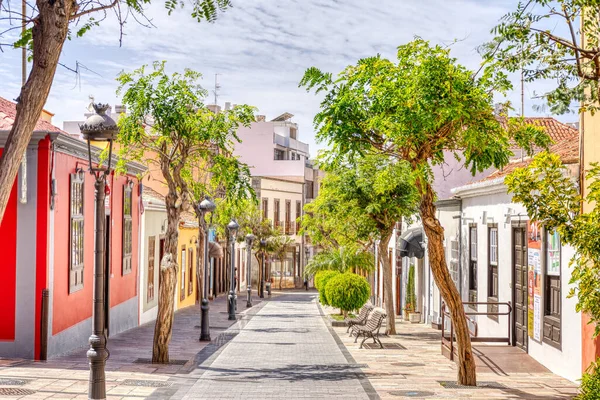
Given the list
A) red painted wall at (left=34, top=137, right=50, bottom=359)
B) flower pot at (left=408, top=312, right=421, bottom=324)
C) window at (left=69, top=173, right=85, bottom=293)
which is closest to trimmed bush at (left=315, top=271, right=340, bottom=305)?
flower pot at (left=408, top=312, right=421, bottom=324)

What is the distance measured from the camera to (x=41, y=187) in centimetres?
1505

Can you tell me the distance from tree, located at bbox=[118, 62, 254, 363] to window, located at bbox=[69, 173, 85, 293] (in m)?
1.99

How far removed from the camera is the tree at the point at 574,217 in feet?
25.6

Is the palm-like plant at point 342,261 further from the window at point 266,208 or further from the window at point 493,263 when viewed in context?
the window at point 266,208

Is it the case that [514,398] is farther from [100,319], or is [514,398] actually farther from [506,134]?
[100,319]

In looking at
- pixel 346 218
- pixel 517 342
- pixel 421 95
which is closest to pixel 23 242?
pixel 421 95

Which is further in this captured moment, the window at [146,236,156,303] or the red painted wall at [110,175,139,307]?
the window at [146,236,156,303]

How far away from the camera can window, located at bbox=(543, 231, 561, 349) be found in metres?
14.1

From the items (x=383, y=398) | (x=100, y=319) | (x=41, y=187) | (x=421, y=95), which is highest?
(x=421, y=95)

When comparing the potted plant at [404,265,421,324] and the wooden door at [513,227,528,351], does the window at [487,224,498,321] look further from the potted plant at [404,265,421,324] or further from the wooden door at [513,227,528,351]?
the potted plant at [404,265,421,324]

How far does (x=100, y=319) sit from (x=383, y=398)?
13.7 feet

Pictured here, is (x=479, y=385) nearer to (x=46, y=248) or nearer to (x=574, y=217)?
(x=574, y=217)

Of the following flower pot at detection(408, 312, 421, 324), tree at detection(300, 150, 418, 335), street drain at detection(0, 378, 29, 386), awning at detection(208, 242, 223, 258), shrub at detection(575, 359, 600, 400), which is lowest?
flower pot at detection(408, 312, 421, 324)

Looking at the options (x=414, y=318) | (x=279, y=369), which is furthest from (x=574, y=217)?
(x=414, y=318)
